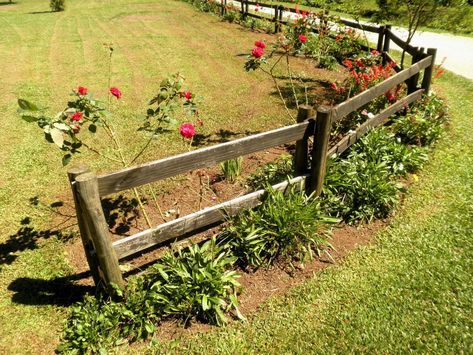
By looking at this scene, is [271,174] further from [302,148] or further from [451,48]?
[451,48]

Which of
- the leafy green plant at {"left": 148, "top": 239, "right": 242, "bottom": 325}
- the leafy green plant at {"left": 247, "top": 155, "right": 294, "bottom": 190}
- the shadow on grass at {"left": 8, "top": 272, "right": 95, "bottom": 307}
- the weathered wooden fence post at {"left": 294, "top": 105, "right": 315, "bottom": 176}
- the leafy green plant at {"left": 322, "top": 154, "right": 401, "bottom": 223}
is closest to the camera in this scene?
the leafy green plant at {"left": 148, "top": 239, "right": 242, "bottom": 325}

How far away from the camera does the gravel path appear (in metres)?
10.2

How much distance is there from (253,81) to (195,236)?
6.34 metres

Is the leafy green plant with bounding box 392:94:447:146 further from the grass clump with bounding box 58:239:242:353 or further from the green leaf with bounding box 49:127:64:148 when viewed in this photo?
the green leaf with bounding box 49:127:64:148

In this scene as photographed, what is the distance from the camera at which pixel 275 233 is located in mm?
3834

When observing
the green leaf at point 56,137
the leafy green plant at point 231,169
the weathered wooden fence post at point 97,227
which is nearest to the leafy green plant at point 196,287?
the weathered wooden fence post at point 97,227

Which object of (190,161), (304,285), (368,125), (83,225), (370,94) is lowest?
(304,285)

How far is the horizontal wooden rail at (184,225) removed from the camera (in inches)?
127

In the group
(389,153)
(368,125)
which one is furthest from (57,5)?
(389,153)

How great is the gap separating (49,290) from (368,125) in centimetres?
472

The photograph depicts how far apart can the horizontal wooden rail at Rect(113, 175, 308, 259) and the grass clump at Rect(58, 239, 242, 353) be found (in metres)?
0.24

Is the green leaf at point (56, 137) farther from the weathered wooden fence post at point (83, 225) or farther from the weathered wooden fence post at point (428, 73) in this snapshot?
the weathered wooden fence post at point (428, 73)

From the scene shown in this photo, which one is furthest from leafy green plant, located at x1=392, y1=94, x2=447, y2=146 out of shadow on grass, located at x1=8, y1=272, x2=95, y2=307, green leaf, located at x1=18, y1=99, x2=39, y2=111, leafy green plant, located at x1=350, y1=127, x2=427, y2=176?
green leaf, located at x1=18, y1=99, x2=39, y2=111

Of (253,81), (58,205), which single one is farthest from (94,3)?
(58,205)
